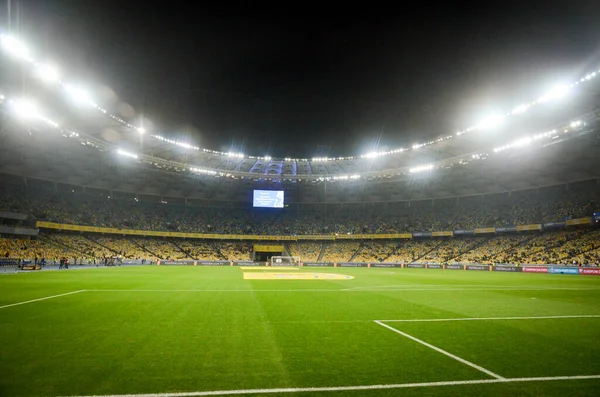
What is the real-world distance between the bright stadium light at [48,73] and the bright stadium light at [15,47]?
4.97 ft

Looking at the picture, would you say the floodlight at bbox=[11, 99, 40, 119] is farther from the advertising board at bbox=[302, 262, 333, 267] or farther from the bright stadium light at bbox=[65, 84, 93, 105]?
the advertising board at bbox=[302, 262, 333, 267]

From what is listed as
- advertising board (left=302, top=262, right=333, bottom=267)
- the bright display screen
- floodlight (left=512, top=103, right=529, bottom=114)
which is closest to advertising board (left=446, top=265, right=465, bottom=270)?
advertising board (left=302, top=262, right=333, bottom=267)

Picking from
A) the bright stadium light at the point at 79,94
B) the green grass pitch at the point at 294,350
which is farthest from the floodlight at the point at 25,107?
the green grass pitch at the point at 294,350

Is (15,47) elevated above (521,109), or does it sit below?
above

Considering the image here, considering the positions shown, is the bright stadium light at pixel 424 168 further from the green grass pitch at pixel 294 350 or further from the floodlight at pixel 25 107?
the floodlight at pixel 25 107

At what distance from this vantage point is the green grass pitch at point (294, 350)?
4461mm

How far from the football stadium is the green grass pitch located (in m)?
0.05

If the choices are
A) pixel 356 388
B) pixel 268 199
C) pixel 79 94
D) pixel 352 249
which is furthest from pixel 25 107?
pixel 352 249

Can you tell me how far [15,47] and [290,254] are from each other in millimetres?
53775

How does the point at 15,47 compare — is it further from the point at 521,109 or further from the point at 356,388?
the point at 521,109

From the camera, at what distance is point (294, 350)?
6.16 metres

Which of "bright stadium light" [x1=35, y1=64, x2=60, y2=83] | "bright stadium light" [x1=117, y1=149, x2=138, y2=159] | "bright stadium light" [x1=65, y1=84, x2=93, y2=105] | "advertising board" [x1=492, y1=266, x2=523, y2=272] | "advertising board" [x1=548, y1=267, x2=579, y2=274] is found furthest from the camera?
"bright stadium light" [x1=117, y1=149, x2=138, y2=159]

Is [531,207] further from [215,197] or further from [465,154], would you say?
[215,197]

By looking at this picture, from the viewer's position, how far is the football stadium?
5184mm
